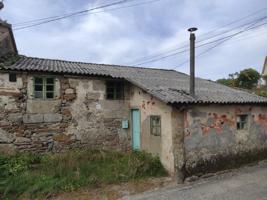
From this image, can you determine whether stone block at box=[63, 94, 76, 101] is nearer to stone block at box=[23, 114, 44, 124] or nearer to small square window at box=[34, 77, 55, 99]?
small square window at box=[34, 77, 55, 99]

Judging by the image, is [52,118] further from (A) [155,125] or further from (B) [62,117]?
(A) [155,125]

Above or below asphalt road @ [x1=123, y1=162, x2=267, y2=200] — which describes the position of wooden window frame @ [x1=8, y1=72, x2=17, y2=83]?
above

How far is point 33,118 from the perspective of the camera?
9.85 metres

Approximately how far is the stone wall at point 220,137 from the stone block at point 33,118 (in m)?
5.58

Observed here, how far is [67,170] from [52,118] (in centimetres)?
252

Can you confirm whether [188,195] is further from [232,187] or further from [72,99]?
[72,99]

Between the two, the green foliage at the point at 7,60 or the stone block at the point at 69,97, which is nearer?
the green foliage at the point at 7,60

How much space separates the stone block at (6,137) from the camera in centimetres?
938

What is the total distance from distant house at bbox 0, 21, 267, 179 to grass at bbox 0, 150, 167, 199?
58 cm

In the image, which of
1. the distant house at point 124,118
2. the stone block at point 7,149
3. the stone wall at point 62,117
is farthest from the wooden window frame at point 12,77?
the stone block at point 7,149

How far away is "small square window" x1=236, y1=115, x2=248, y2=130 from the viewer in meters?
10.6

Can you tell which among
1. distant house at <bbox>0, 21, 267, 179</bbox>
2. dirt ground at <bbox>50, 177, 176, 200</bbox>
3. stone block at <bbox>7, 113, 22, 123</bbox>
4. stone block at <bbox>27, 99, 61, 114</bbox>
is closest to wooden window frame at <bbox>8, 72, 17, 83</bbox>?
distant house at <bbox>0, 21, 267, 179</bbox>

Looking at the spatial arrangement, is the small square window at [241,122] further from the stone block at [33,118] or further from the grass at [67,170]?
the stone block at [33,118]

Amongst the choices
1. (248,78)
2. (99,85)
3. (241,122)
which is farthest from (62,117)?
(248,78)
